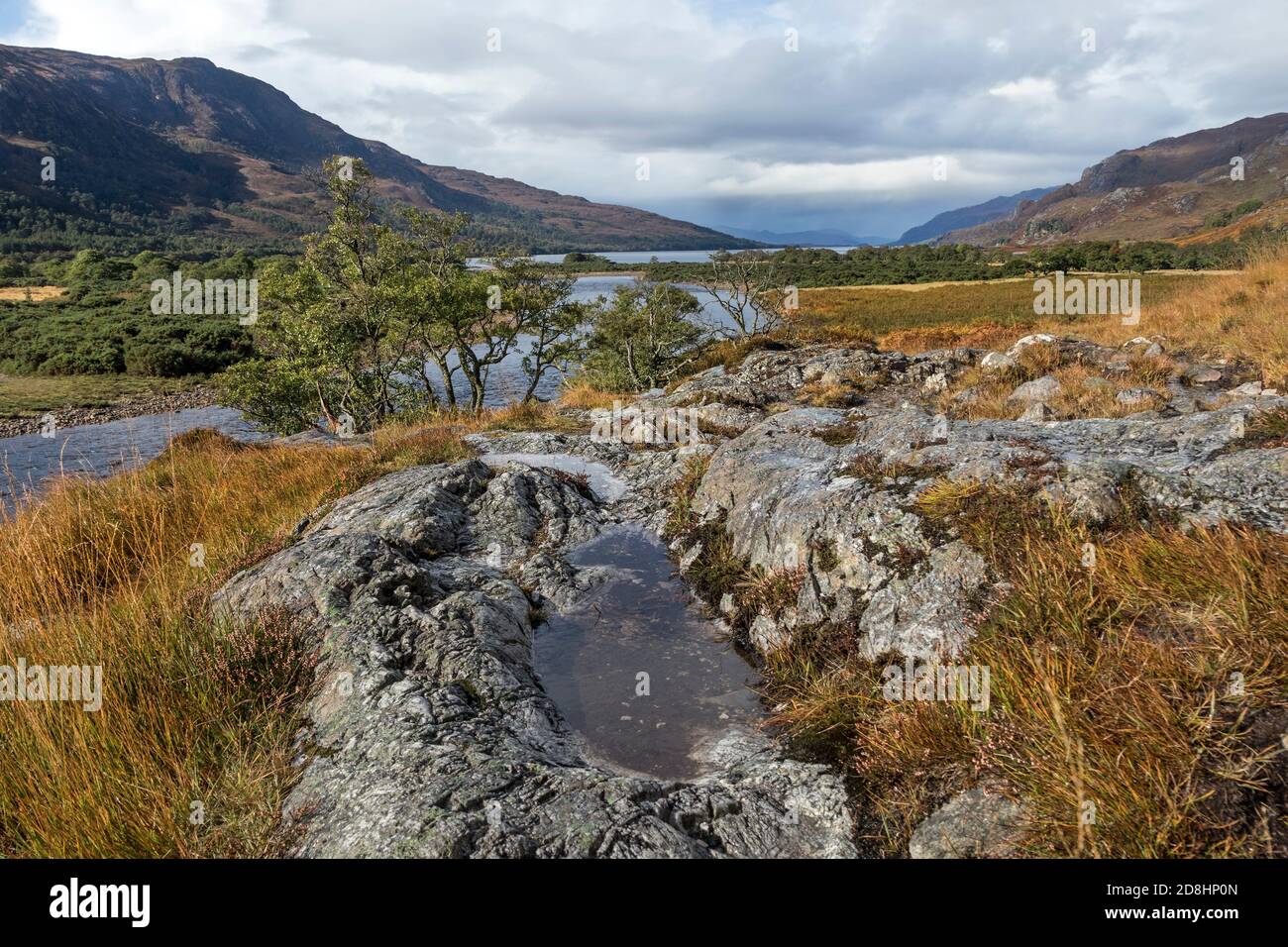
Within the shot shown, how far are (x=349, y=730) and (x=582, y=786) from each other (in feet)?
6.25

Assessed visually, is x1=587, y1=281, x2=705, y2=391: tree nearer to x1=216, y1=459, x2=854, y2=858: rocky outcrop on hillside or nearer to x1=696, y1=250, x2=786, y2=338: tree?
x1=696, y1=250, x2=786, y2=338: tree

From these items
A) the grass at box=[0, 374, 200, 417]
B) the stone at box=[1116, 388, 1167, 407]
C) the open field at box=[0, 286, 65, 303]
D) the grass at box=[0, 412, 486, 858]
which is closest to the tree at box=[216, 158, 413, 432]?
the grass at box=[0, 412, 486, 858]

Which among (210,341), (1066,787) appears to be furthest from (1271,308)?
(210,341)

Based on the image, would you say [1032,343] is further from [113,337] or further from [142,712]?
[113,337]

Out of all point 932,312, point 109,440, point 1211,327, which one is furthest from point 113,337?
point 1211,327

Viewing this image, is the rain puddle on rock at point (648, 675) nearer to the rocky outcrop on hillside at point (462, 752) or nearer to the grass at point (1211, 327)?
the rocky outcrop on hillside at point (462, 752)

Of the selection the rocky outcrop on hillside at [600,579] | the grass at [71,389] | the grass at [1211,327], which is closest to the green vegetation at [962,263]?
the grass at [1211,327]

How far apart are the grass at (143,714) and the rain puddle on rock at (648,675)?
2487 mm

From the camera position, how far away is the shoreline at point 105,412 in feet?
126

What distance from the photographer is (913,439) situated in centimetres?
847

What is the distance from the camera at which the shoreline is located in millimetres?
38469

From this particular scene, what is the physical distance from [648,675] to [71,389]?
211 ft

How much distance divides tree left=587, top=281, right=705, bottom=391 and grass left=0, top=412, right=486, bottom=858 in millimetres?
38451

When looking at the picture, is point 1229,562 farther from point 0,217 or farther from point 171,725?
point 0,217
